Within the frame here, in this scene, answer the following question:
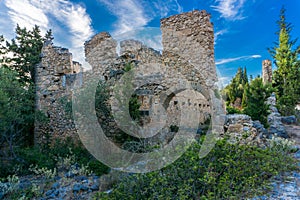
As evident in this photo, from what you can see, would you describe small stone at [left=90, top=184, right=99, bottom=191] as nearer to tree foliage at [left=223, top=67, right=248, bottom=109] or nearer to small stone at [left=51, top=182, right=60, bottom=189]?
small stone at [left=51, top=182, right=60, bottom=189]

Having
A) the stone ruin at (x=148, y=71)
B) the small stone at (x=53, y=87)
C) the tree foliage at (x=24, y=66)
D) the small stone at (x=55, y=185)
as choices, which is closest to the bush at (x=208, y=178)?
the small stone at (x=55, y=185)

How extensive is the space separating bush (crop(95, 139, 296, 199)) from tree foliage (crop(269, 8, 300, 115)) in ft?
31.8

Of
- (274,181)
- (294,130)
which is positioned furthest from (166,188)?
(294,130)

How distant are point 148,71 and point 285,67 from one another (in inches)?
400

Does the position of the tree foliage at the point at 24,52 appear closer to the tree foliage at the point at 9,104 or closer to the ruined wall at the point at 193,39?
the tree foliage at the point at 9,104

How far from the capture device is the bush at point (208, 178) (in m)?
2.82

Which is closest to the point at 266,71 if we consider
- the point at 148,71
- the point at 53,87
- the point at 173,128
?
the point at 148,71

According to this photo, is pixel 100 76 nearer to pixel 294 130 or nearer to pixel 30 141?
pixel 30 141

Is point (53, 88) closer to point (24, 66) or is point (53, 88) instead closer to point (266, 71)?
point (24, 66)

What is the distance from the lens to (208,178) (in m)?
2.86

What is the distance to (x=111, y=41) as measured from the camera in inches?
327

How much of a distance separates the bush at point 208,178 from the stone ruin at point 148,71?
11.2ft

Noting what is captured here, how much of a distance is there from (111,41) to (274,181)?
6.95 meters

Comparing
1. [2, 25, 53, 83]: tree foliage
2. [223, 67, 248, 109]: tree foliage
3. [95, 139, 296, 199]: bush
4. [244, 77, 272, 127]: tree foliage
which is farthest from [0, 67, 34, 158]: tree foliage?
[223, 67, 248, 109]: tree foliage
